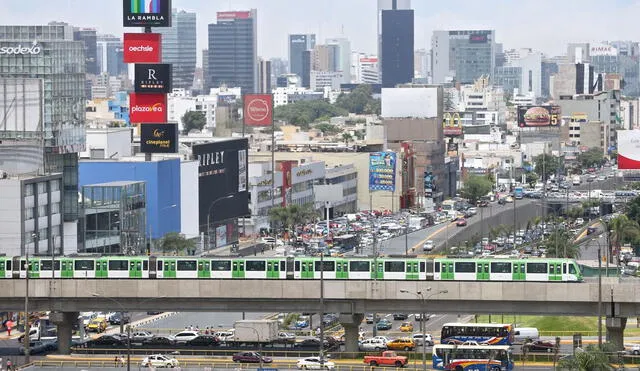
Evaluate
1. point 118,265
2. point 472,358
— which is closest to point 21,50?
point 118,265

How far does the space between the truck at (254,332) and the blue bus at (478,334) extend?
10.7 metres

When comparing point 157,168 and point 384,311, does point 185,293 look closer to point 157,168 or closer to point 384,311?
point 384,311

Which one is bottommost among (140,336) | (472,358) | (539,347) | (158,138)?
(140,336)

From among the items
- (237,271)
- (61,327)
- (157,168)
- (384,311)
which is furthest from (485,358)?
(157,168)

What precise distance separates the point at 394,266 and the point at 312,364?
32.1 feet

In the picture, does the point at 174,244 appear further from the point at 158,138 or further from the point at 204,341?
the point at 204,341

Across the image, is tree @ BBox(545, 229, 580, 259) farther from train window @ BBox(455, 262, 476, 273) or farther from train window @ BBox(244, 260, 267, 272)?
train window @ BBox(244, 260, 267, 272)

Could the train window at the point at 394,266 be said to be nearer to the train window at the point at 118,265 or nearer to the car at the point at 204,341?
the car at the point at 204,341

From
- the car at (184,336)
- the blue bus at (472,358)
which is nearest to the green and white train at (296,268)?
the car at (184,336)

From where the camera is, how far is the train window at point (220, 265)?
101062 mm

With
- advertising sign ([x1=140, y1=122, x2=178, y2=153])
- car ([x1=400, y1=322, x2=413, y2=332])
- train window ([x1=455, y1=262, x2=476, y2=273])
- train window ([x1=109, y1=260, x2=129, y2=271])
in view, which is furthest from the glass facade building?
train window ([x1=455, y1=262, x2=476, y2=273])

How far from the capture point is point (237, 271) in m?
101

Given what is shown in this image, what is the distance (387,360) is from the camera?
92.8 m

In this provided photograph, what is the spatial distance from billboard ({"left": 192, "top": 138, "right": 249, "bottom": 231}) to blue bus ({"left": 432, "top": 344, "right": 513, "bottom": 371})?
88.6 m
